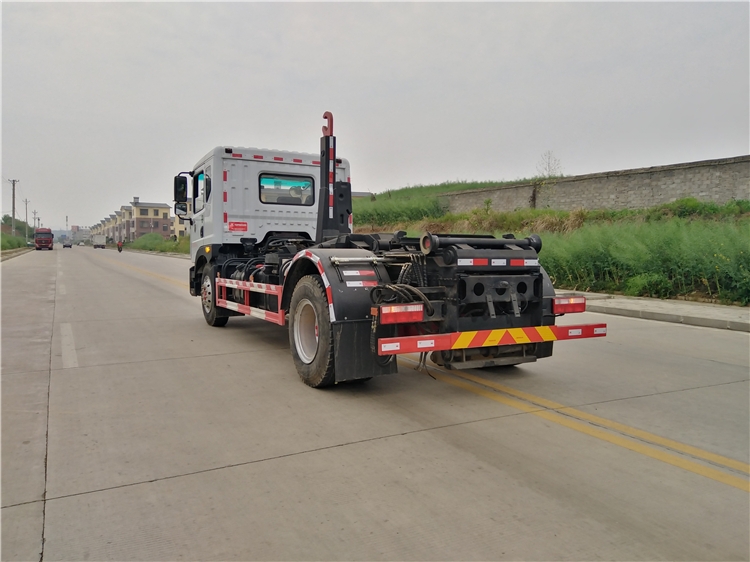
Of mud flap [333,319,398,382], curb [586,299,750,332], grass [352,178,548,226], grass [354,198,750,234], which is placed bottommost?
curb [586,299,750,332]

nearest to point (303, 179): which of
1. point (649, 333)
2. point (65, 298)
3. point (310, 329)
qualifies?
point (310, 329)

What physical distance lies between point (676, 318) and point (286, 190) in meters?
7.94

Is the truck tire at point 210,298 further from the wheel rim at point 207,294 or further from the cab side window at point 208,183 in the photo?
the cab side window at point 208,183

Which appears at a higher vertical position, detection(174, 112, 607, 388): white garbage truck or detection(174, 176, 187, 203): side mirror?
detection(174, 176, 187, 203): side mirror

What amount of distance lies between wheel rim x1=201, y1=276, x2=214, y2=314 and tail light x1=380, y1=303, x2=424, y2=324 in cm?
581

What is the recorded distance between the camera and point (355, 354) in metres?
5.54

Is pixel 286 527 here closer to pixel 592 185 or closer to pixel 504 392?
pixel 504 392

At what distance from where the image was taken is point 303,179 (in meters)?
10.2

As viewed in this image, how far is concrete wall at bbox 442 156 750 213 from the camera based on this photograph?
2100 centimetres

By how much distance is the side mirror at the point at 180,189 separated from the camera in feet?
35.9

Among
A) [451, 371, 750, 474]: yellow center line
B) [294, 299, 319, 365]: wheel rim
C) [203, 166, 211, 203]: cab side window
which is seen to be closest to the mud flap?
[294, 299, 319, 365]: wheel rim

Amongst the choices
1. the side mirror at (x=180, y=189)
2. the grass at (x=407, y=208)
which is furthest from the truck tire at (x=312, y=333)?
the grass at (x=407, y=208)

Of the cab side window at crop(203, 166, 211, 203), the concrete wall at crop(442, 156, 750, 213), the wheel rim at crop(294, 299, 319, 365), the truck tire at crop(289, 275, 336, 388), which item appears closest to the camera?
the truck tire at crop(289, 275, 336, 388)

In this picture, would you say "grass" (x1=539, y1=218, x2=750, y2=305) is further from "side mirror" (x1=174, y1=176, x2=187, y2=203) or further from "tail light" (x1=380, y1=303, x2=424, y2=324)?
"side mirror" (x1=174, y1=176, x2=187, y2=203)
